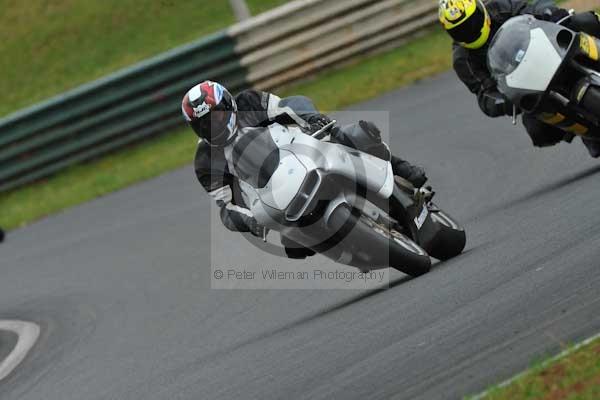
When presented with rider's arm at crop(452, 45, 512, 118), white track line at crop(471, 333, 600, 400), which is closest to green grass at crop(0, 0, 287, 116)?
rider's arm at crop(452, 45, 512, 118)

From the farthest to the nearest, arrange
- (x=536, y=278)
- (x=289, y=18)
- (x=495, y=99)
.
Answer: (x=289, y=18), (x=495, y=99), (x=536, y=278)

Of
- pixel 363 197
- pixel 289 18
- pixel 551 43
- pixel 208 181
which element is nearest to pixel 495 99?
pixel 551 43

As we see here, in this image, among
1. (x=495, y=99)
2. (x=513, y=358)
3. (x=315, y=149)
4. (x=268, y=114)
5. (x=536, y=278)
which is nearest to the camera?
(x=513, y=358)

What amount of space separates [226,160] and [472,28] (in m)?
2.03


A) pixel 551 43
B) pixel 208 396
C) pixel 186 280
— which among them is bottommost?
pixel 186 280

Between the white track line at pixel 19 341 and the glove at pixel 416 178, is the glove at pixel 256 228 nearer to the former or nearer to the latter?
the glove at pixel 416 178

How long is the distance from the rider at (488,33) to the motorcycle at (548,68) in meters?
0.41

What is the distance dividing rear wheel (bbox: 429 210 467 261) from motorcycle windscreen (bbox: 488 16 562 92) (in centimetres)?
99

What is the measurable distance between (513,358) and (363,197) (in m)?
2.55

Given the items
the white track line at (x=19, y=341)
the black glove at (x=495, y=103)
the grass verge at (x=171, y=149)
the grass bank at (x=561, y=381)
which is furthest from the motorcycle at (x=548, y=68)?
the grass verge at (x=171, y=149)

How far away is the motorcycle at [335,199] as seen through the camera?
295 inches

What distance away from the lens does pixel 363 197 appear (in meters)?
7.86

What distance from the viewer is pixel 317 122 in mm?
8156

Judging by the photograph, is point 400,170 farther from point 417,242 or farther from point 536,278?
point 536,278
